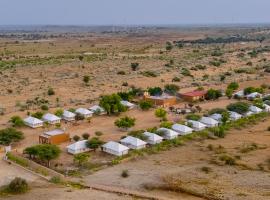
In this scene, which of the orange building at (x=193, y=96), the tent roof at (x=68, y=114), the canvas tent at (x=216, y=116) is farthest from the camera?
the orange building at (x=193, y=96)

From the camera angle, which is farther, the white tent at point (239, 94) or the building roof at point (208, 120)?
the white tent at point (239, 94)

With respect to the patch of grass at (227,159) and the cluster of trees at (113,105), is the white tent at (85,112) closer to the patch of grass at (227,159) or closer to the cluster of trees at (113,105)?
the cluster of trees at (113,105)

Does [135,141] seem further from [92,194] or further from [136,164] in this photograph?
[92,194]

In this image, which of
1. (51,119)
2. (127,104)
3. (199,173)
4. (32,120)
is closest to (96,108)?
(127,104)

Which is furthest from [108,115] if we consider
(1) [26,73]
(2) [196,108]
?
(1) [26,73]

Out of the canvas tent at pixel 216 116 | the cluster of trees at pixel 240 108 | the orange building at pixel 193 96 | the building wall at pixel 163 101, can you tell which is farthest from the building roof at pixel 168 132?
the orange building at pixel 193 96

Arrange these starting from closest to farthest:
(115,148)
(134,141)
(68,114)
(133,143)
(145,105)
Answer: (115,148) < (133,143) < (134,141) < (68,114) < (145,105)

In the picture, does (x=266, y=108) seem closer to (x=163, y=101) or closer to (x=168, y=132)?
(x=163, y=101)
